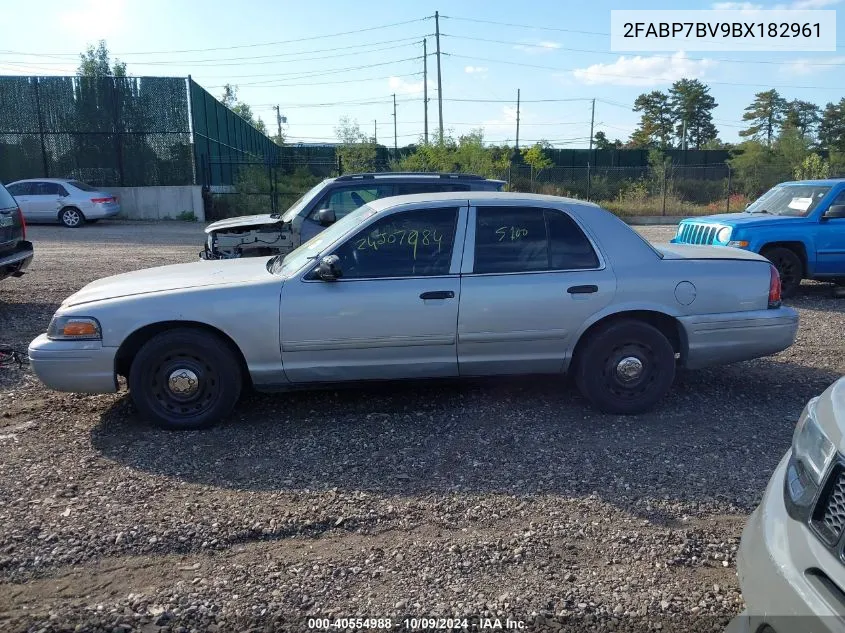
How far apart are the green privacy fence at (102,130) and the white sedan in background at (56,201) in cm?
377

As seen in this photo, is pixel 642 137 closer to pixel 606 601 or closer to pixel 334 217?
pixel 334 217

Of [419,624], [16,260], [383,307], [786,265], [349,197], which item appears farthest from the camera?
[786,265]

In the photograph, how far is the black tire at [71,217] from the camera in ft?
67.4

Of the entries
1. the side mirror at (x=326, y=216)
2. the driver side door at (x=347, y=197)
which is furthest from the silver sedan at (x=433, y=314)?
the driver side door at (x=347, y=197)

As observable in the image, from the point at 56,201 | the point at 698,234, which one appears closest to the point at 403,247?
the point at 698,234

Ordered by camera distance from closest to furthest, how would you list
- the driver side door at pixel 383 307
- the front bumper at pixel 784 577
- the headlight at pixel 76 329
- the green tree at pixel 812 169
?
the front bumper at pixel 784 577
the headlight at pixel 76 329
the driver side door at pixel 383 307
the green tree at pixel 812 169

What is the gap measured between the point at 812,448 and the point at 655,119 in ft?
227

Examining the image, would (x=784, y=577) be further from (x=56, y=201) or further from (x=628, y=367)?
(x=56, y=201)

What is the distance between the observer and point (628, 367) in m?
4.96

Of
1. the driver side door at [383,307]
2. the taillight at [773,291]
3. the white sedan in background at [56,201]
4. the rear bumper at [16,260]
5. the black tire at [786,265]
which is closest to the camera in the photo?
the driver side door at [383,307]

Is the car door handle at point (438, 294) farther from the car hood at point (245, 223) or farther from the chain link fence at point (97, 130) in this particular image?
the chain link fence at point (97, 130)

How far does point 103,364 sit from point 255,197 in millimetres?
20981

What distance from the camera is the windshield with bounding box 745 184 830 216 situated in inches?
391

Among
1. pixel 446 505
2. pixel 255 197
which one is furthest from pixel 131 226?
pixel 446 505
